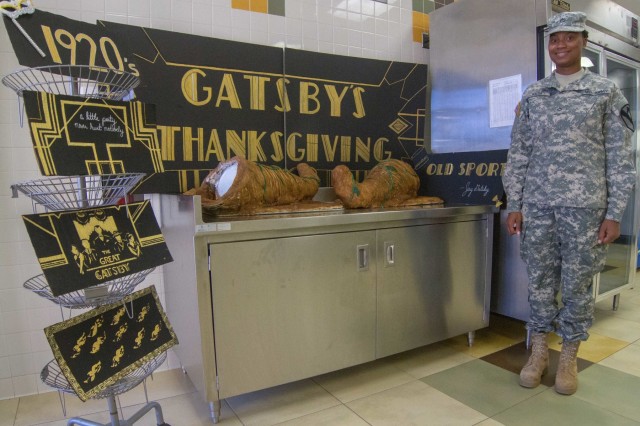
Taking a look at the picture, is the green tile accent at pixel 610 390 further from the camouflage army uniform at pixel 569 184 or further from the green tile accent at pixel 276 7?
the green tile accent at pixel 276 7

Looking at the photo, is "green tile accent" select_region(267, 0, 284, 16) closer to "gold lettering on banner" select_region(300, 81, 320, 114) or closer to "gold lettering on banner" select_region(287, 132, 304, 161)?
"gold lettering on banner" select_region(300, 81, 320, 114)

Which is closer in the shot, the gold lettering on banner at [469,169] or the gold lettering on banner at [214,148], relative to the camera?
the gold lettering on banner at [214,148]

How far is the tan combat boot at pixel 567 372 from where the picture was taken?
190 cm

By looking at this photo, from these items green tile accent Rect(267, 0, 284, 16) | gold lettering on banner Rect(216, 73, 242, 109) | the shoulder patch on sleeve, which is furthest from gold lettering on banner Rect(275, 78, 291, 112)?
the shoulder patch on sleeve

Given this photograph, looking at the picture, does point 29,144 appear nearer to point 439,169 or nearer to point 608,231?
point 439,169

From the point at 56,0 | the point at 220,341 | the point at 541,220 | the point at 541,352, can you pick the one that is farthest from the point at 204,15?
the point at 541,352

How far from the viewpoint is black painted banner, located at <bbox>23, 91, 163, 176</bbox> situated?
1.10 metres

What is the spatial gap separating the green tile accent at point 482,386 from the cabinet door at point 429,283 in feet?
0.64

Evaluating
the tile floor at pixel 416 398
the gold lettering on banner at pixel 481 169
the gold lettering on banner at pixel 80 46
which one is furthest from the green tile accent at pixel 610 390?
the gold lettering on banner at pixel 80 46

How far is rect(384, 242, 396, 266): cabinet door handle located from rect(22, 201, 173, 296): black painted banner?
108 centimetres

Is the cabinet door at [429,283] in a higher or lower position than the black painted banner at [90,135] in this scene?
lower

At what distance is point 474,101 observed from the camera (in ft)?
8.75

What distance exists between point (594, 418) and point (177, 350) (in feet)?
6.17

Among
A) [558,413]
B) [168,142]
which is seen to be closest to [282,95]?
[168,142]
